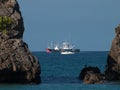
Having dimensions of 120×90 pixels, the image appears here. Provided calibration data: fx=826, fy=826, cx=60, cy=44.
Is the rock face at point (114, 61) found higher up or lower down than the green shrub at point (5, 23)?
lower down

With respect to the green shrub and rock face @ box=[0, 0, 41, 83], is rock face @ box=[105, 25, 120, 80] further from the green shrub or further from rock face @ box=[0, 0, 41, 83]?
the green shrub

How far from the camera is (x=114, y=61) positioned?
5571 inches

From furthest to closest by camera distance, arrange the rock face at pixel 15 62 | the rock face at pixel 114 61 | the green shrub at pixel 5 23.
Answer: the rock face at pixel 114 61
the green shrub at pixel 5 23
the rock face at pixel 15 62

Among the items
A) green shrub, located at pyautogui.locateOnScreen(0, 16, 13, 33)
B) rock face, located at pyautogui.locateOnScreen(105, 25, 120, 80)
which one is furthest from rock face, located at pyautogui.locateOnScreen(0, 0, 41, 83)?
rock face, located at pyautogui.locateOnScreen(105, 25, 120, 80)

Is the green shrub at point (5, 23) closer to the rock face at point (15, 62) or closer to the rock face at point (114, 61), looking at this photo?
the rock face at point (15, 62)

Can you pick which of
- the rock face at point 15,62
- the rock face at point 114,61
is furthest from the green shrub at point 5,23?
the rock face at point 114,61

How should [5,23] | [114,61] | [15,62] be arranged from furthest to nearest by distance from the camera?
[114,61]
[5,23]
[15,62]

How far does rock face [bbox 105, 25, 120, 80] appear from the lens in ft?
460

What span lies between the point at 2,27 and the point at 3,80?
12.7 m

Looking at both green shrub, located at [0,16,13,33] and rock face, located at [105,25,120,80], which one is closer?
green shrub, located at [0,16,13,33]

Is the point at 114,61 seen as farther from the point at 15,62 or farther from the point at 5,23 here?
the point at 15,62

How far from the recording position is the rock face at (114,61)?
5522 inches

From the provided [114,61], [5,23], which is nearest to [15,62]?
[5,23]

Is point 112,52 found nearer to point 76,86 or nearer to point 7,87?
point 76,86
